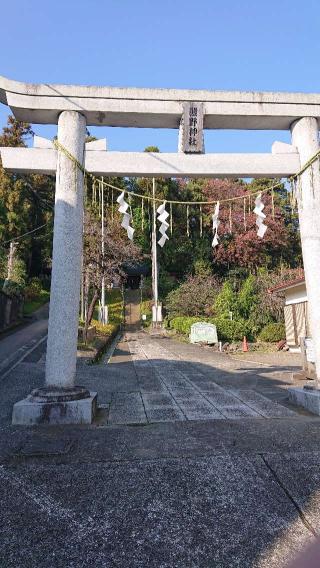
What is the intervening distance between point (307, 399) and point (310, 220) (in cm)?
257

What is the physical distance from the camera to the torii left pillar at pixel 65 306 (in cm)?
448

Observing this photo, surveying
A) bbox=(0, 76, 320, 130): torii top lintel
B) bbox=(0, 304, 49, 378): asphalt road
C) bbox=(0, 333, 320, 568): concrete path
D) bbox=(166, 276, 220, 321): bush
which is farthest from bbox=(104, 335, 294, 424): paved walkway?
bbox=(166, 276, 220, 321): bush

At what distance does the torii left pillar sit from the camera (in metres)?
4.48

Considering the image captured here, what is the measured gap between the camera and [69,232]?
5.02 metres

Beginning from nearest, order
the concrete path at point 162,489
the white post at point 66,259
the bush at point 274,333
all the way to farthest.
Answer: the concrete path at point 162,489 < the white post at point 66,259 < the bush at point 274,333

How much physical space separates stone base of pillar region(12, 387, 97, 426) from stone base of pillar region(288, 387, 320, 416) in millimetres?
2984

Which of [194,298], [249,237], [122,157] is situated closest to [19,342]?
[122,157]

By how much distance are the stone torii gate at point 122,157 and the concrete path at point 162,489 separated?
97cm

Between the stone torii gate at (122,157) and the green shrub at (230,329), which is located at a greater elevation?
the stone torii gate at (122,157)

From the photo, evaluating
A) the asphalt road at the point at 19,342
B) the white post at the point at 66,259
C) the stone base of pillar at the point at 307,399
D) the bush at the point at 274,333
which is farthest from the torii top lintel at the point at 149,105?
the bush at the point at 274,333

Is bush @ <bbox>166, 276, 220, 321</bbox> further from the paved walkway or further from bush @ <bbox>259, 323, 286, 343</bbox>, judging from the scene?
the paved walkway

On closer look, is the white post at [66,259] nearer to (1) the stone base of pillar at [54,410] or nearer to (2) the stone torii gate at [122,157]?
(2) the stone torii gate at [122,157]

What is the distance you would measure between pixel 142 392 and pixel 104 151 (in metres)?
4.35

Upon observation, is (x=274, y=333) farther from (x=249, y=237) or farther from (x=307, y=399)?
(x=307, y=399)
